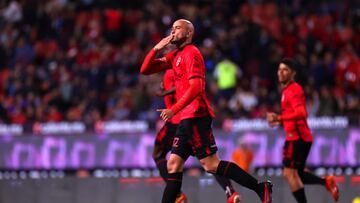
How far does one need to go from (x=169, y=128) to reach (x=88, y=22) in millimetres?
12669

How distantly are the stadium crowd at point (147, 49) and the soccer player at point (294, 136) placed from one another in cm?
603

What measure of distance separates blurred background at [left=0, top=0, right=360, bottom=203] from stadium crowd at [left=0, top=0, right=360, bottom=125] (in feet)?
0.10

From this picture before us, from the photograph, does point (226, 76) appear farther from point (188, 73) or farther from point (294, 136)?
point (188, 73)

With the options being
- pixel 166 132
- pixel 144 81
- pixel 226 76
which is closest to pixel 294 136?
pixel 166 132

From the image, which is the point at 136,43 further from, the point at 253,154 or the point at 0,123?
the point at 253,154

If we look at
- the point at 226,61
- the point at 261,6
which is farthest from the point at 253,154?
the point at 261,6

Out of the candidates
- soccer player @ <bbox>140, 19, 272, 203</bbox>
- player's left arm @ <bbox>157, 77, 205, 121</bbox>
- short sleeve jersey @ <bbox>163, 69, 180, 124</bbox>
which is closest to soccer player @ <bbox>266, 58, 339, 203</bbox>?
short sleeve jersey @ <bbox>163, 69, 180, 124</bbox>

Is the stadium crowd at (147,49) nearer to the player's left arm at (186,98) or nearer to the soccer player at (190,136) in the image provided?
the soccer player at (190,136)

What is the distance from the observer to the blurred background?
786 inches

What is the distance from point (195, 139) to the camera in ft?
37.7

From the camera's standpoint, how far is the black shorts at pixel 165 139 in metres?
13.5

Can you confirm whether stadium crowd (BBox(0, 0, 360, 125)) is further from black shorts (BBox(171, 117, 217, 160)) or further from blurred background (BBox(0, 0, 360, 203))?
black shorts (BBox(171, 117, 217, 160))

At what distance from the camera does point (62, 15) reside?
26234mm

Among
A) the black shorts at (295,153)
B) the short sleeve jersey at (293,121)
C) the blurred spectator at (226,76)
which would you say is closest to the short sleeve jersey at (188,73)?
the short sleeve jersey at (293,121)
